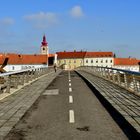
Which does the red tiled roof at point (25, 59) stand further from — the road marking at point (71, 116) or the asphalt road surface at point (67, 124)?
the road marking at point (71, 116)

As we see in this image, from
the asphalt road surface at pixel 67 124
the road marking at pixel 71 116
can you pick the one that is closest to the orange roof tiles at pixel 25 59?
the asphalt road surface at pixel 67 124

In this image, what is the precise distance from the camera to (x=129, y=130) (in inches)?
356

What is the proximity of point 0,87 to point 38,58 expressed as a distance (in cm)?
16208

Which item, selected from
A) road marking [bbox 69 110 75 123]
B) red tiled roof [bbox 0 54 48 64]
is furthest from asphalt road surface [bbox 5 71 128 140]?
red tiled roof [bbox 0 54 48 64]

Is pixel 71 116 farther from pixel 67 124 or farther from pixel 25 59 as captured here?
pixel 25 59

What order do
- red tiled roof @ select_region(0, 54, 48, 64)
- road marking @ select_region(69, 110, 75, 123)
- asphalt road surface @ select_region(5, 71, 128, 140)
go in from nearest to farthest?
asphalt road surface @ select_region(5, 71, 128, 140) → road marking @ select_region(69, 110, 75, 123) → red tiled roof @ select_region(0, 54, 48, 64)

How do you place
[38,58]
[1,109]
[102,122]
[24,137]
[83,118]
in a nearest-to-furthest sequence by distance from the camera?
[24,137] → [102,122] → [83,118] → [1,109] → [38,58]

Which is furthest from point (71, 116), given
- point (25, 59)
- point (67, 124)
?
point (25, 59)

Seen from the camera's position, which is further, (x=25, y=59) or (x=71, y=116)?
(x=25, y=59)

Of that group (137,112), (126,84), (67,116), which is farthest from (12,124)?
(126,84)

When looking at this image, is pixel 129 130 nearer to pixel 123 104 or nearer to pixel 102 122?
pixel 102 122

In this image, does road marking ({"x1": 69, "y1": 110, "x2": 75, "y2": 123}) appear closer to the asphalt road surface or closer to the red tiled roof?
the asphalt road surface

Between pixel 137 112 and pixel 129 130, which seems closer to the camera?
pixel 129 130

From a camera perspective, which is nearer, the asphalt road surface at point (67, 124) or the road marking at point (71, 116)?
the asphalt road surface at point (67, 124)
